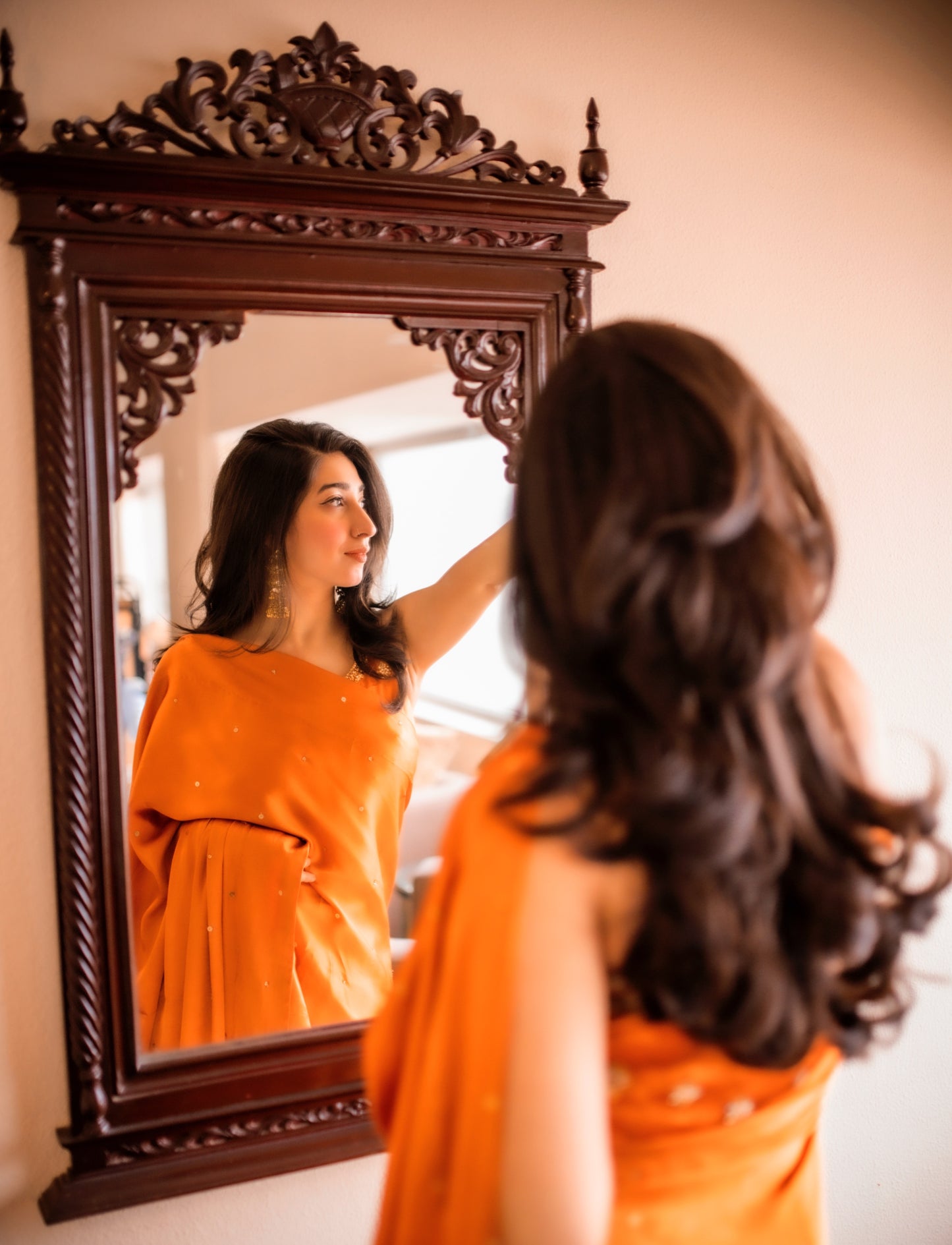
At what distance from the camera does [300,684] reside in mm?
1232

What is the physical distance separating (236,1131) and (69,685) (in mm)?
555

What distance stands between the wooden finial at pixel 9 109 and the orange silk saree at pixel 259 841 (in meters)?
0.54

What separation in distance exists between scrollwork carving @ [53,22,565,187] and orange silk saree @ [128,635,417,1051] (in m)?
0.55

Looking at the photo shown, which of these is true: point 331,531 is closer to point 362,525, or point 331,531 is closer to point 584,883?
point 362,525

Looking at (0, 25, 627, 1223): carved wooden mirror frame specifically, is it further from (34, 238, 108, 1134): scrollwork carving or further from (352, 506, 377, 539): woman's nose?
(352, 506, 377, 539): woman's nose

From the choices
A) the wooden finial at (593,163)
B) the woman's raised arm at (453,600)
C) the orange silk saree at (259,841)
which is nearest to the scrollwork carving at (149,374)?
the orange silk saree at (259,841)

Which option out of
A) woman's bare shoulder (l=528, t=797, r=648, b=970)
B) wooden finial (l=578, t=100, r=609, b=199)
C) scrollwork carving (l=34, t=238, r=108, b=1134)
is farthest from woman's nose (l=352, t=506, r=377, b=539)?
woman's bare shoulder (l=528, t=797, r=648, b=970)

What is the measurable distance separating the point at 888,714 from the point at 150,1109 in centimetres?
116

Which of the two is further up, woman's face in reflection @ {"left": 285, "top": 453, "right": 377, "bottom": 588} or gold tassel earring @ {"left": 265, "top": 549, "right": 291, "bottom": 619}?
woman's face in reflection @ {"left": 285, "top": 453, "right": 377, "bottom": 588}

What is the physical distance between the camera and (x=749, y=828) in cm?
70

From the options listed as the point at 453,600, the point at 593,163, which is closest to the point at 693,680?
the point at 453,600

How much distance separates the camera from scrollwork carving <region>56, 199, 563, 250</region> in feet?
3.61

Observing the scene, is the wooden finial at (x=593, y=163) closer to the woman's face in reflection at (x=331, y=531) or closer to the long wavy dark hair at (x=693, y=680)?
the woman's face in reflection at (x=331, y=531)

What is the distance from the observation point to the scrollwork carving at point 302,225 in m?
1.10
